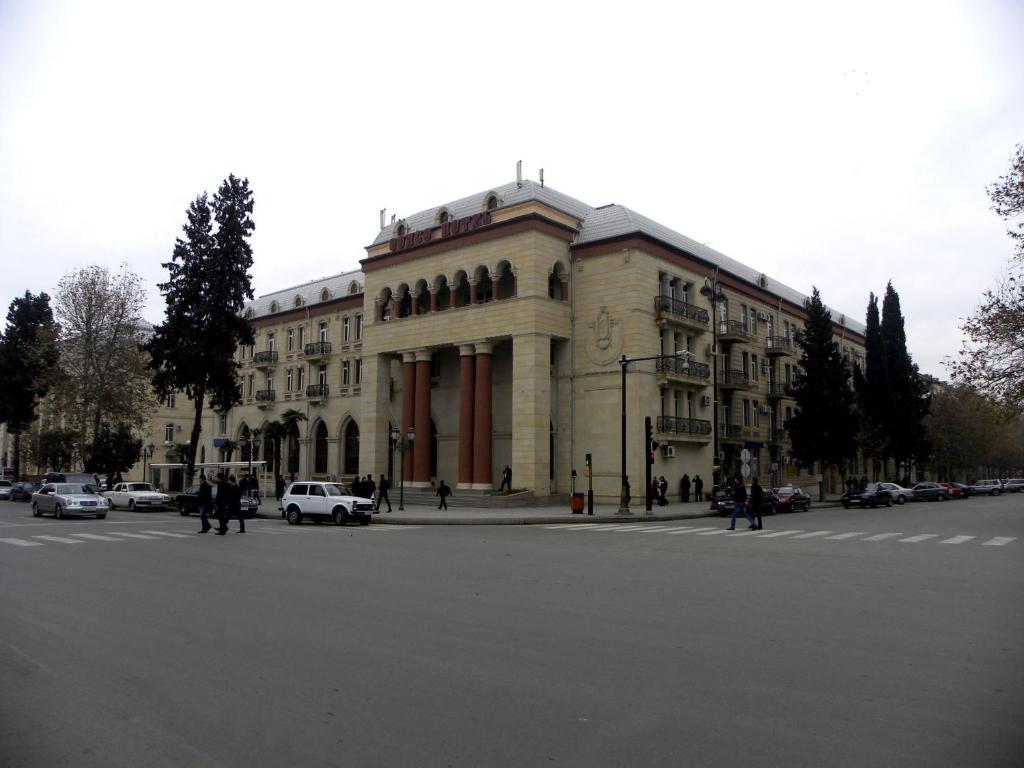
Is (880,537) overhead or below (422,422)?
below

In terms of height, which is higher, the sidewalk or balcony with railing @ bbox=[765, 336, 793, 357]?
balcony with railing @ bbox=[765, 336, 793, 357]

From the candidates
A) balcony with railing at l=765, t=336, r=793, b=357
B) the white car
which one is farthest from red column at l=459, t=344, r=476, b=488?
balcony with railing at l=765, t=336, r=793, b=357

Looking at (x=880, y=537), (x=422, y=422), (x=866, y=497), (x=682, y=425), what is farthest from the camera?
(x=422, y=422)

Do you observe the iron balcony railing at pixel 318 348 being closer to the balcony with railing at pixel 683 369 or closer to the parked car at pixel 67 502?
the parked car at pixel 67 502

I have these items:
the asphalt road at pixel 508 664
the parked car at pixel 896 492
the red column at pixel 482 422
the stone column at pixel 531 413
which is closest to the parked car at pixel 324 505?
the stone column at pixel 531 413

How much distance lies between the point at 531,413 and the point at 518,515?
28.8 ft

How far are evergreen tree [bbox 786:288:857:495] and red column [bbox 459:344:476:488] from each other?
22031mm

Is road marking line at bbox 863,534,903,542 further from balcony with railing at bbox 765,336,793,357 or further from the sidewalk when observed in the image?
balcony with railing at bbox 765,336,793,357

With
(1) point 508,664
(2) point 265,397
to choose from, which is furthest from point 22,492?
(1) point 508,664

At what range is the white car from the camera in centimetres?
3703

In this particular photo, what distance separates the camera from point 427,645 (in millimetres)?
7730

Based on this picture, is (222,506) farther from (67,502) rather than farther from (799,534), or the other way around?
(799,534)

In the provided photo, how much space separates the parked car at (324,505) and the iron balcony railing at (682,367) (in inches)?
716

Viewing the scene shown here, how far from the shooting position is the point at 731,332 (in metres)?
47.1
